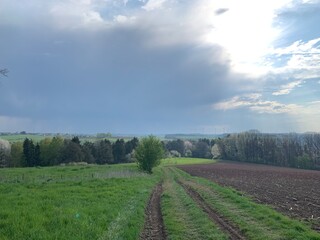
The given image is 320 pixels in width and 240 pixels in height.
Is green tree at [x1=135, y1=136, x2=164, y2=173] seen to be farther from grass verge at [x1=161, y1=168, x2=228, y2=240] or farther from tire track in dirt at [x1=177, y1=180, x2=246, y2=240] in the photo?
tire track in dirt at [x1=177, y1=180, x2=246, y2=240]

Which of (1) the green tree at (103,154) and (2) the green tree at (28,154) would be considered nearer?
(2) the green tree at (28,154)

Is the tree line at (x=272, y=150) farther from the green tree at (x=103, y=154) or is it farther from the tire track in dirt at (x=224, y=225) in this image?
the tire track in dirt at (x=224, y=225)

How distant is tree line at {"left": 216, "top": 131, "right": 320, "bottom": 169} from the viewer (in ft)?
365

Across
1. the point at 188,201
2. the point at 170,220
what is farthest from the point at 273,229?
the point at 188,201

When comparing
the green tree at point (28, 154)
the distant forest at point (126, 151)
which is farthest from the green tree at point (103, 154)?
the green tree at point (28, 154)

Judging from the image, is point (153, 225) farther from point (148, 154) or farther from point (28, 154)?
A: point (28, 154)

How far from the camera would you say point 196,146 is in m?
177

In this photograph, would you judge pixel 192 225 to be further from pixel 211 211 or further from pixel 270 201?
pixel 270 201

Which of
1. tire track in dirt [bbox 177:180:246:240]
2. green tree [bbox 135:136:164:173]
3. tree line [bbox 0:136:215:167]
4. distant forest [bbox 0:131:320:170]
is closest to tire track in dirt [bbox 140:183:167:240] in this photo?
tire track in dirt [bbox 177:180:246:240]

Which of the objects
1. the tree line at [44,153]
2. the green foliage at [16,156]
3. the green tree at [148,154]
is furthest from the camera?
the green foliage at [16,156]

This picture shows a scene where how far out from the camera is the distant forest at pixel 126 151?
101438mm

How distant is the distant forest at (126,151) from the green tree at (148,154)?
23.9 meters

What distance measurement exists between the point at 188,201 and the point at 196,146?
155 meters

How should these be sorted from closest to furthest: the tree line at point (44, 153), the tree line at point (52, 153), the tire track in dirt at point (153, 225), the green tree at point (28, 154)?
1. the tire track in dirt at point (153, 225)
2. the green tree at point (28, 154)
3. the tree line at point (44, 153)
4. the tree line at point (52, 153)
